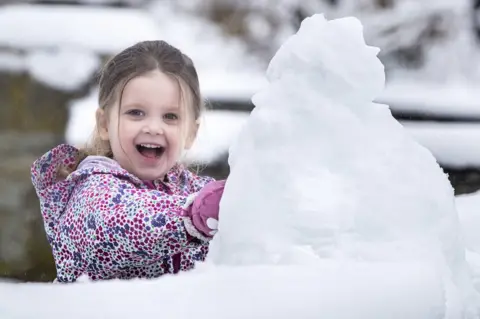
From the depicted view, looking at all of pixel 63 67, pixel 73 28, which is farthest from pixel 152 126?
pixel 73 28

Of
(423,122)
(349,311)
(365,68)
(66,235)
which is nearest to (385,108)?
(365,68)

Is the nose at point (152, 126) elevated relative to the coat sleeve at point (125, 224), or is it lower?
elevated

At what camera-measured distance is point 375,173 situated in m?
0.83

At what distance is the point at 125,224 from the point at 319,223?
1.24ft

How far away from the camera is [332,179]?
2.72ft

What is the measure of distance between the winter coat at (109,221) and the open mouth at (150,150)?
0.17 feet

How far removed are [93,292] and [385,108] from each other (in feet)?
1.40

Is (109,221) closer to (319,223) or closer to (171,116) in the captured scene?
(171,116)

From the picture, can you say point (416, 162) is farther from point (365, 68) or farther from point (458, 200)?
point (458, 200)

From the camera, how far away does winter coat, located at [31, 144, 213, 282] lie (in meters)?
1.04

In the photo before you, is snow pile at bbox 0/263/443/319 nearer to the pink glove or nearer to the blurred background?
the pink glove

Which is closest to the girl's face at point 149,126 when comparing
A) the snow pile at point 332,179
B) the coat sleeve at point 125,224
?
the coat sleeve at point 125,224

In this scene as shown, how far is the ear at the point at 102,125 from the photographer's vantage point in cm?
136

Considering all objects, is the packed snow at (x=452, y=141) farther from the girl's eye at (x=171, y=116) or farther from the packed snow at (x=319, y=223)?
the packed snow at (x=319, y=223)
